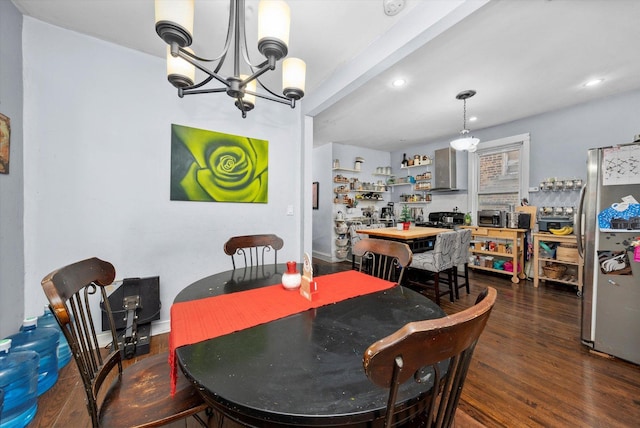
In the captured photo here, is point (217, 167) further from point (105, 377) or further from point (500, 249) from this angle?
point (500, 249)

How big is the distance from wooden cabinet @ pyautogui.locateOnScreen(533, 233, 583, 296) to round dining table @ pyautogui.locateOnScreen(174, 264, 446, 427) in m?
3.84

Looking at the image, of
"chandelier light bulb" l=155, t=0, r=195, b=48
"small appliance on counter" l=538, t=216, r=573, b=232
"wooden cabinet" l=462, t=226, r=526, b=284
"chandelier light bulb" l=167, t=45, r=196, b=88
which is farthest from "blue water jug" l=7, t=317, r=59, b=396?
"small appliance on counter" l=538, t=216, r=573, b=232

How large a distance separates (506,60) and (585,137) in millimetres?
2316

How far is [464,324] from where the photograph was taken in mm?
488

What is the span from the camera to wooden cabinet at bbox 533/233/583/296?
3414 mm

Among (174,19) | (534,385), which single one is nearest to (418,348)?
(174,19)

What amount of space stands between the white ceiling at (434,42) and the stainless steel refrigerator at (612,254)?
3.67ft

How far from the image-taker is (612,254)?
1921 mm

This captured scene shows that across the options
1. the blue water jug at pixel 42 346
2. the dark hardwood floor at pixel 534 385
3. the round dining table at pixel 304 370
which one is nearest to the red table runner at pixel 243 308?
the round dining table at pixel 304 370

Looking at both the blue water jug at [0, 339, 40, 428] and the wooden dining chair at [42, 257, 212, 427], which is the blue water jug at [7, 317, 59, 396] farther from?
the wooden dining chair at [42, 257, 212, 427]

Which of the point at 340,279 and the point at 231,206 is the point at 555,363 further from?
the point at 231,206

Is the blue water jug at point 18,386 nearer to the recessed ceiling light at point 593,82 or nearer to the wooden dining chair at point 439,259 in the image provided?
the wooden dining chair at point 439,259

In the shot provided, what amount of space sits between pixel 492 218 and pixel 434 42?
10.7ft

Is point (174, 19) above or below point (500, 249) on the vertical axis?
above
